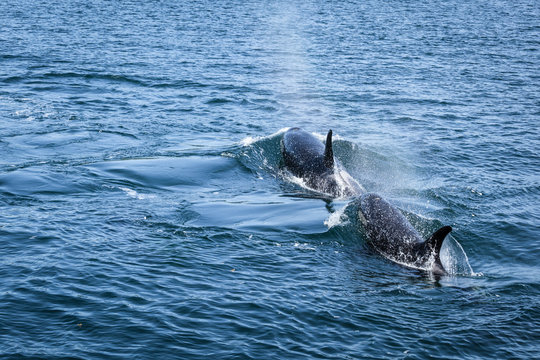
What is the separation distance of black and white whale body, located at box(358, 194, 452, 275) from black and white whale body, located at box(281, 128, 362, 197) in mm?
2395

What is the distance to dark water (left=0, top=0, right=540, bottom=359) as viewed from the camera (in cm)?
1034

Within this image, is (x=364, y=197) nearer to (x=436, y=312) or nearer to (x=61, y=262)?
(x=436, y=312)

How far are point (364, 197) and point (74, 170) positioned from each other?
819 cm

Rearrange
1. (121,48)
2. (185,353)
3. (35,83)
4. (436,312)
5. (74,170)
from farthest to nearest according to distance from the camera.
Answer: (121,48) → (35,83) → (74,170) → (436,312) → (185,353)

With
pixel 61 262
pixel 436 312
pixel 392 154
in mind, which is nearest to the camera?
pixel 436 312

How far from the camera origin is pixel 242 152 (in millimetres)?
21344

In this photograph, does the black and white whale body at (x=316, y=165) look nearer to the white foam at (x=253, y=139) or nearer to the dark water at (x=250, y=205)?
the dark water at (x=250, y=205)

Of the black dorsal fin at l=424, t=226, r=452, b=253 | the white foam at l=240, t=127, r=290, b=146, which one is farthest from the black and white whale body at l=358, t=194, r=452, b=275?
the white foam at l=240, t=127, r=290, b=146

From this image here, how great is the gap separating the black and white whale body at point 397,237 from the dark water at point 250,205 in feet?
1.12

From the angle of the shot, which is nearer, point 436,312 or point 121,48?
point 436,312

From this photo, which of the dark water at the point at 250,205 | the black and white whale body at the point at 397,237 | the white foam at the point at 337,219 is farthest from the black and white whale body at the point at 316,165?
the black and white whale body at the point at 397,237

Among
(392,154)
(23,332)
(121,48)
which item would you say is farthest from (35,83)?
(23,332)

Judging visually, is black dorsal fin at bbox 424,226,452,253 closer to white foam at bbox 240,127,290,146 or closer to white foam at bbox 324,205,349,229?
white foam at bbox 324,205,349,229

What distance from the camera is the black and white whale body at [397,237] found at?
13.1 meters
